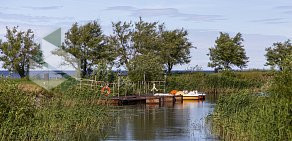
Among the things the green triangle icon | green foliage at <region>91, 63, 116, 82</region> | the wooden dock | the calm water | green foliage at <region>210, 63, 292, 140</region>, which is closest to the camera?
green foliage at <region>210, 63, 292, 140</region>

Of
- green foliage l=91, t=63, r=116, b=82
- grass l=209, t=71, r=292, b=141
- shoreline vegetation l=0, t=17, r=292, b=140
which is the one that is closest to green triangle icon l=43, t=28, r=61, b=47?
shoreline vegetation l=0, t=17, r=292, b=140

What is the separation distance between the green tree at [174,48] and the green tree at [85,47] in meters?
9.13

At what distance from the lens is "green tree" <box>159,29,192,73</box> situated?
66062 mm

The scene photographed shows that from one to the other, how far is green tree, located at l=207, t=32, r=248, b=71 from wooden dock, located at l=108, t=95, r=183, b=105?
22961mm

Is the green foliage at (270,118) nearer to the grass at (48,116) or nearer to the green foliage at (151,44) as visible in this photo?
the grass at (48,116)

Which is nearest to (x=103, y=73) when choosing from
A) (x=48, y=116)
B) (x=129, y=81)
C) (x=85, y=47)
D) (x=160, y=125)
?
(x=129, y=81)

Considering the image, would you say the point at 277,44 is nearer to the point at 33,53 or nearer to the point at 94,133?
the point at 33,53

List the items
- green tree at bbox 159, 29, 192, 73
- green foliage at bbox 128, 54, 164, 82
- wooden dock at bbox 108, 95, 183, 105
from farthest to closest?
green tree at bbox 159, 29, 192, 73, green foliage at bbox 128, 54, 164, 82, wooden dock at bbox 108, 95, 183, 105

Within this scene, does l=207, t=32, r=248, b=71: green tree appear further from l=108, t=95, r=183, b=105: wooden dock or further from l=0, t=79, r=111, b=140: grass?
l=0, t=79, r=111, b=140: grass

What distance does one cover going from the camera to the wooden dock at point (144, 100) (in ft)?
135

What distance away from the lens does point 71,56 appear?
5738cm

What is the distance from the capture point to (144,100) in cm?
4425

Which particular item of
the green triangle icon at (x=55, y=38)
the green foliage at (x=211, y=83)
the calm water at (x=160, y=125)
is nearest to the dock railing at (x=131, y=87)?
the green foliage at (x=211, y=83)

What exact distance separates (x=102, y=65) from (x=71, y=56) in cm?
1096
